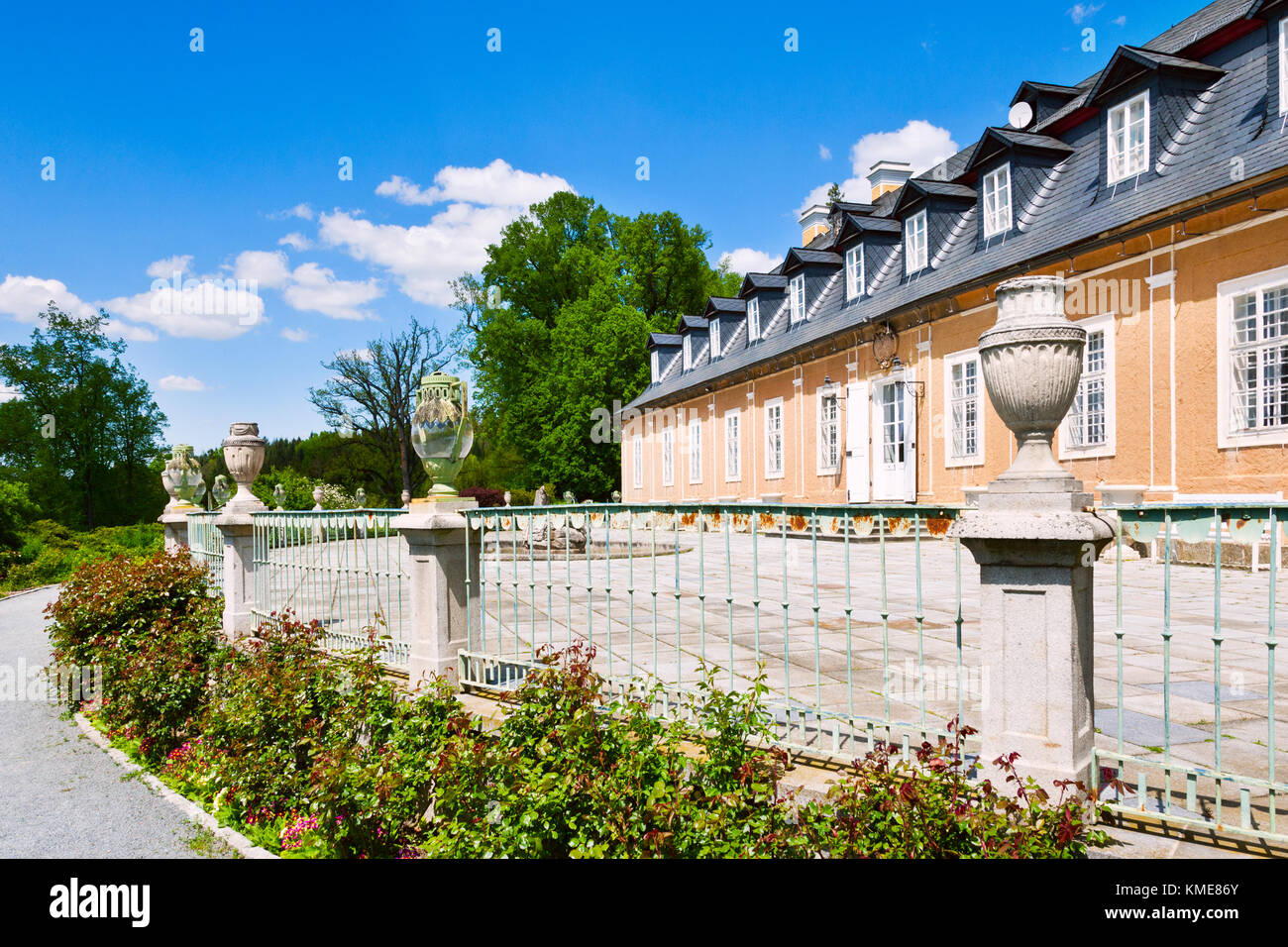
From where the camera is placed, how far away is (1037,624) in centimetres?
278

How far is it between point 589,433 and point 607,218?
12.7 metres

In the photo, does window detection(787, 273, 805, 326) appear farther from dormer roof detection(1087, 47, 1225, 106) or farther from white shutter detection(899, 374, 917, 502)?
dormer roof detection(1087, 47, 1225, 106)

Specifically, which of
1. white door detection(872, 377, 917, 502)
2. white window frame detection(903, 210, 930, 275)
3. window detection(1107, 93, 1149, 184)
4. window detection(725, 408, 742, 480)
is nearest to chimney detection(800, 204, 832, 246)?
window detection(725, 408, 742, 480)

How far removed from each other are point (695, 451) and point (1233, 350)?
18475 mm

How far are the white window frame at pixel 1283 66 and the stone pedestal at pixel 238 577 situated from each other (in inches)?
546

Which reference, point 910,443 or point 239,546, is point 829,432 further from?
point 239,546

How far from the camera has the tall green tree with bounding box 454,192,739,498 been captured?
1353 inches

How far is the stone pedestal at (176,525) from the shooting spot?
1150cm

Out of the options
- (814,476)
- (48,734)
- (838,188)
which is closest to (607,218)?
(838,188)

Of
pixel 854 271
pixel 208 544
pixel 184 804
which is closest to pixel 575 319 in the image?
pixel 854 271

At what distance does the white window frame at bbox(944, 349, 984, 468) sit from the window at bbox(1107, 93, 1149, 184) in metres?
3.78

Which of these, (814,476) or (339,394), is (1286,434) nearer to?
(814,476)

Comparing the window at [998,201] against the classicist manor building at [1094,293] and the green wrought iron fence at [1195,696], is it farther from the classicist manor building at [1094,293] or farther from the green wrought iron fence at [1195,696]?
the green wrought iron fence at [1195,696]

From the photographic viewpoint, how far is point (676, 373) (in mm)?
30469
